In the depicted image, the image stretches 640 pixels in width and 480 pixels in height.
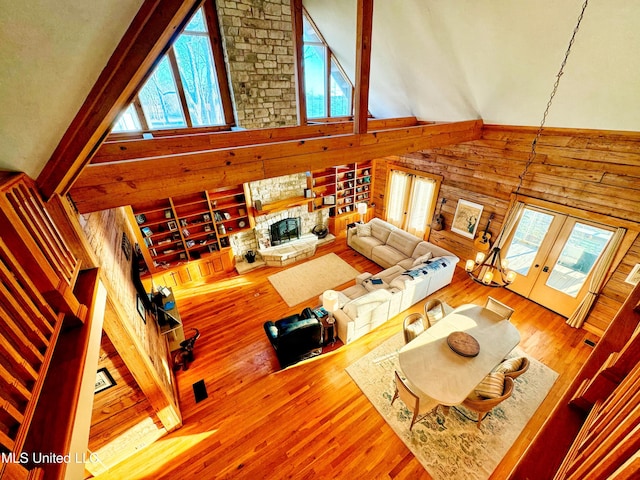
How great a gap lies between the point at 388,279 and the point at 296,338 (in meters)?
2.59

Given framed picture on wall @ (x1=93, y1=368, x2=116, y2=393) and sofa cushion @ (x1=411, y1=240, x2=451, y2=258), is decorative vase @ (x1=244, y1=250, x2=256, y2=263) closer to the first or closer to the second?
sofa cushion @ (x1=411, y1=240, x2=451, y2=258)

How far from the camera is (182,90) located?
5.22 m

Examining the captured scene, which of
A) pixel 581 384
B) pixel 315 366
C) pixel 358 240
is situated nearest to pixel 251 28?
pixel 358 240

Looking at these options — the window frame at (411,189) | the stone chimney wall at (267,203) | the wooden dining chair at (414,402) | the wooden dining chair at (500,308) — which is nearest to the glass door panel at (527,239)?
the wooden dining chair at (500,308)

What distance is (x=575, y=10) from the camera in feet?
7.82

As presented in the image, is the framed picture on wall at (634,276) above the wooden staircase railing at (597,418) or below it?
below

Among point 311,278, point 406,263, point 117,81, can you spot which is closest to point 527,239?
point 406,263

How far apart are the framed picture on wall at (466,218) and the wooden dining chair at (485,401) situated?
12.0 feet

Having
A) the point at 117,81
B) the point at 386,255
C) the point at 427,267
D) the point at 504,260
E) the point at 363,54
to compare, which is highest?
the point at 363,54

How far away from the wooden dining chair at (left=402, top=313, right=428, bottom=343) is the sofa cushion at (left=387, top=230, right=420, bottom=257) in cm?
253

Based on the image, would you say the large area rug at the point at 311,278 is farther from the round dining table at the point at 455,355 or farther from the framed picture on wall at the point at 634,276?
the framed picture on wall at the point at 634,276

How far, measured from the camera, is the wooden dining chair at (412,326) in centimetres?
384

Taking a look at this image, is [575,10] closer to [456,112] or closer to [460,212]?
[456,112]

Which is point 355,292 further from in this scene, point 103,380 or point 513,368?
point 103,380
